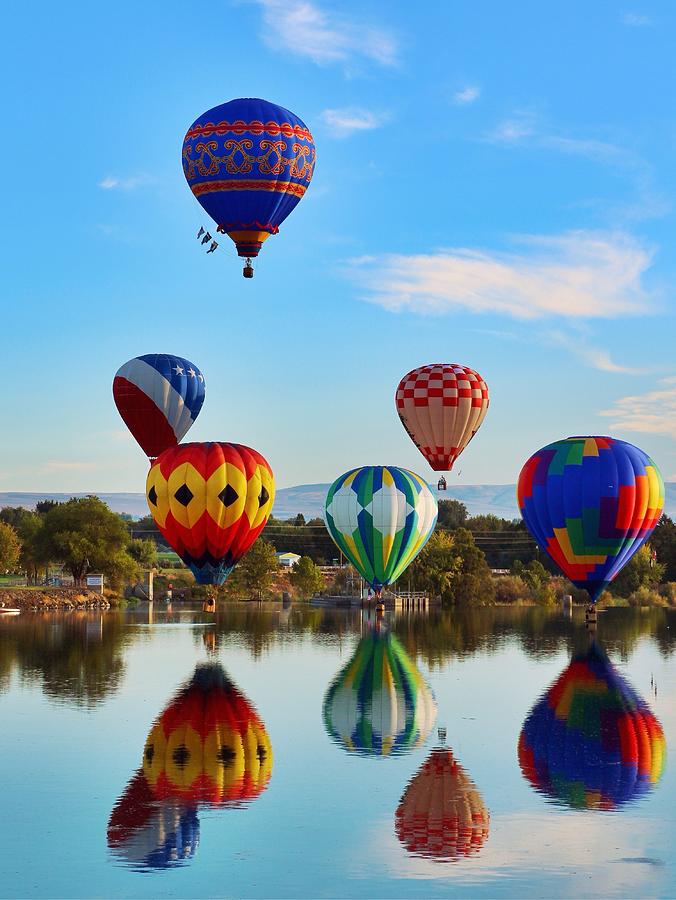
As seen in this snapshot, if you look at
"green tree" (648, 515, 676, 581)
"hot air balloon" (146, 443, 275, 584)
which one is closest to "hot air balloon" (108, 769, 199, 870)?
"hot air balloon" (146, 443, 275, 584)

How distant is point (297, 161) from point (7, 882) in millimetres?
39268

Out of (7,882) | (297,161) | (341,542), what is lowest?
(7,882)

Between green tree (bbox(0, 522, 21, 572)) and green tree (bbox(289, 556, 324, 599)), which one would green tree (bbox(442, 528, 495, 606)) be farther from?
green tree (bbox(0, 522, 21, 572))

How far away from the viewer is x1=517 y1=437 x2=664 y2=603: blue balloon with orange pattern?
2357 inches

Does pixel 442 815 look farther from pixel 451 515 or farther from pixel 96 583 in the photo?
pixel 451 515

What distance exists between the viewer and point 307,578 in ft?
341

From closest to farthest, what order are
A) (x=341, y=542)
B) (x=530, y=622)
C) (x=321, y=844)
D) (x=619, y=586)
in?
1. (x=321, y=844)
2. (x=341, y=542)
3. (x=530, y=622)
4. (x=619, y=586)

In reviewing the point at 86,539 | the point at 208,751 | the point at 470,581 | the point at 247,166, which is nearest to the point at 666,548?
the point at 470,581

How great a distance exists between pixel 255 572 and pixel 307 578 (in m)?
4.91

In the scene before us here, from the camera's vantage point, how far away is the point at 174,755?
31.6 metres

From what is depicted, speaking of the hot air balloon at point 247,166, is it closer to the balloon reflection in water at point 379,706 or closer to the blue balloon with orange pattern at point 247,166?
the blue balloon with orange pattern at point 247,166

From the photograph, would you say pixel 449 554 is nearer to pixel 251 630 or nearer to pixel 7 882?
pixel 251 630

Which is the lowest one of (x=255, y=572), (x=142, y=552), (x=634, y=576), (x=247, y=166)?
(x=634, y=576)

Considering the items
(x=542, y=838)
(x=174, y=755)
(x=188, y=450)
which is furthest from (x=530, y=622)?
(x=542, y=838)
